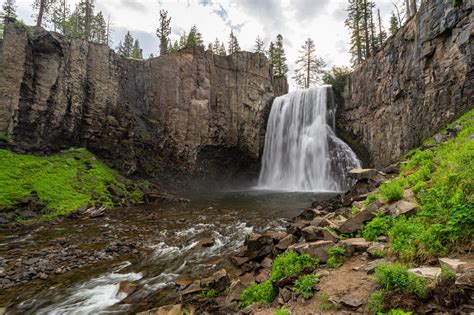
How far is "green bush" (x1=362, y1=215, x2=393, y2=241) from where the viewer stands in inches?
216

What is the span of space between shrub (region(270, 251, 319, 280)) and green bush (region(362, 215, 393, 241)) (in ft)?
4.90

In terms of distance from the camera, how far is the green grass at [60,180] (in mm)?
15688

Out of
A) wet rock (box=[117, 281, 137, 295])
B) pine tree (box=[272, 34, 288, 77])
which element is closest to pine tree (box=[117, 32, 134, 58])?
pine tree (box=[272, 34, 288, 77])

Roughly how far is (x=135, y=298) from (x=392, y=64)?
29044 mm

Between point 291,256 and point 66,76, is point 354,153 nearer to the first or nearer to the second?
point 291,256

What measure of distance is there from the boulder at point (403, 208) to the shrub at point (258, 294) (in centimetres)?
354

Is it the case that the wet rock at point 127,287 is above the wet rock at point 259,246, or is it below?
below

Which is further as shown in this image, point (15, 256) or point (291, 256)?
point (15, 256)

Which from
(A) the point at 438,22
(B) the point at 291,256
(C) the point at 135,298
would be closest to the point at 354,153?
(A) the point at 438,22

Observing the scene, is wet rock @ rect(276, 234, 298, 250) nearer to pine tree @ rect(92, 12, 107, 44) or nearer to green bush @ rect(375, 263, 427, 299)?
green bush @ rect(375, 263, 427, 299)

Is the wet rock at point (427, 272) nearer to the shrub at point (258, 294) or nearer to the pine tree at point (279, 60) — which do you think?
the shrub at point (258, 294)

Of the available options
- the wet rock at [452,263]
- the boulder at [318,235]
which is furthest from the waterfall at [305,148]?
the wet rock at [452,263]

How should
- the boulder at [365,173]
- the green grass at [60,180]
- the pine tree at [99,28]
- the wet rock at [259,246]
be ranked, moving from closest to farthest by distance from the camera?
the wet rock at [259,246] < the boulder at [365,173] < the green grass at [60,180] < the pine tree at [99,28]

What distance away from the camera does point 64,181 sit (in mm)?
18828
